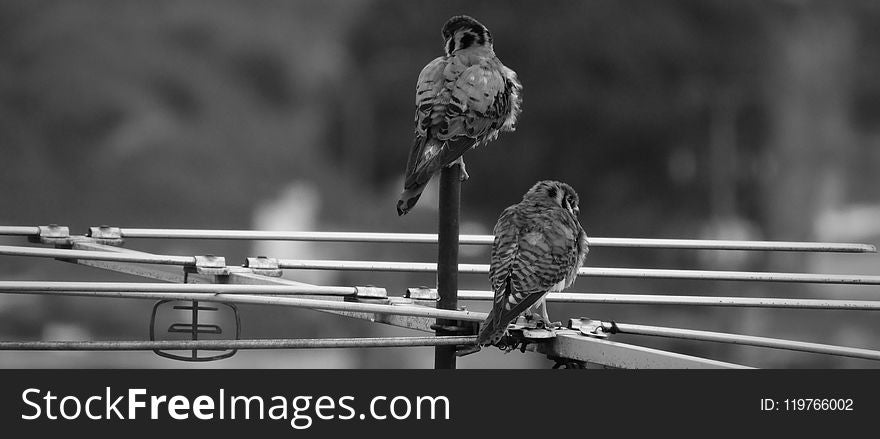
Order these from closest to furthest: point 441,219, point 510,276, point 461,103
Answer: point 441,219
point 510,276
point 461,103

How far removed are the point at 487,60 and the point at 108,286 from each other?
127 cm

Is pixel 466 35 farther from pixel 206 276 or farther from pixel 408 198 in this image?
pixel 206 276

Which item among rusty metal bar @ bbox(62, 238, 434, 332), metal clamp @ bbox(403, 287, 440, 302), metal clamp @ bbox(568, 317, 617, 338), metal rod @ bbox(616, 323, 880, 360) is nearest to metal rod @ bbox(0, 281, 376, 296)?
rusty metal bar @ bbox(62, 238, 434, 332)

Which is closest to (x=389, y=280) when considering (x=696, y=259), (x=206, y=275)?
(x=696, y=259)

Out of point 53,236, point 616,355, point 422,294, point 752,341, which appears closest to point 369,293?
point 422,294

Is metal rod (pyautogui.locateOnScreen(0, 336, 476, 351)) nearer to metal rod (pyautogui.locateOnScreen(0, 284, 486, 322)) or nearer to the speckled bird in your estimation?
metal rod (pyautogui.locateOnScreen(0, 284, 486, 322))

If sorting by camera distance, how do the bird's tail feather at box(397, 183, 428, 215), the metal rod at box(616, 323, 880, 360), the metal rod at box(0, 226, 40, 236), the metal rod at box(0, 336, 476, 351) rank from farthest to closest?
the metal rod at box(0, 226, 40, 236), the bird's tail feather at box(397, 183, 428, 215), the metal rod at box(616, 323, 880, 360), the metal rod at box(0, 336, 476, 351)

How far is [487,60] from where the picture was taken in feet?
10.2

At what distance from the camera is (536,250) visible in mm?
2832

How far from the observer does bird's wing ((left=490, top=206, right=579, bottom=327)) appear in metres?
2.68

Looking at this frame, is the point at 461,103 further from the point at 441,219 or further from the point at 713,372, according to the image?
the point at 713,372

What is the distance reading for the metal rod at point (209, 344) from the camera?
6.70ft

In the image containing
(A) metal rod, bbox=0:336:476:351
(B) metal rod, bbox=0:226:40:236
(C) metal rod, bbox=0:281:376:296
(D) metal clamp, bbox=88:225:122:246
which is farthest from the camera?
(D) metal clamp, bbox=88:225:122:246

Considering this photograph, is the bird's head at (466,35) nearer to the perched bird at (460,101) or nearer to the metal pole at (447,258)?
the perched bird at (460,101)
